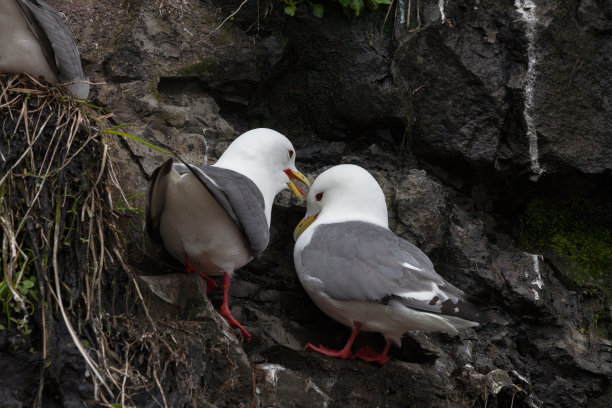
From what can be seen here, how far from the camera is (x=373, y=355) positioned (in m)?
3.97

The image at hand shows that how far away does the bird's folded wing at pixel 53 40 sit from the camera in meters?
3.47

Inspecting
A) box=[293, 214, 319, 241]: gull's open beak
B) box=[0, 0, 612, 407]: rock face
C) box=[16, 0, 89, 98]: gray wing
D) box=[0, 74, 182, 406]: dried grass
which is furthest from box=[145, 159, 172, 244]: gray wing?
box=[293, 214, 319, 241]: gull's open beak

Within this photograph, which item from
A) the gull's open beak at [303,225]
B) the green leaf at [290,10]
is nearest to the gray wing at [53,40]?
the gull's open beak at [303,225]

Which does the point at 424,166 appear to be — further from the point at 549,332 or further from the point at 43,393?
the point at 43,393

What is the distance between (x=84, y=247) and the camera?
3.05m

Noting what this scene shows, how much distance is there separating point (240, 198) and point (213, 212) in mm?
150

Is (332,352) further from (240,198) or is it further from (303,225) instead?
(240,198)

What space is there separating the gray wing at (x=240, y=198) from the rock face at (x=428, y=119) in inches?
27.8

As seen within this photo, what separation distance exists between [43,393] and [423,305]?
178 centimetres

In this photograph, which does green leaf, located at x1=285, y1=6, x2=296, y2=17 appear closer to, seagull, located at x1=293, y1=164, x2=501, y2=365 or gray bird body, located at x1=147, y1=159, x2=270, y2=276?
seagull, located at x1=293, y1=164, x2=501, y2=365

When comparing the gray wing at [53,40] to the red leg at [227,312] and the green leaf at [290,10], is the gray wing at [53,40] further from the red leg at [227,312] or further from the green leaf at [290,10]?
the green leaf at [290,10]

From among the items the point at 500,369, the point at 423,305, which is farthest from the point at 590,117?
the point at 423,305

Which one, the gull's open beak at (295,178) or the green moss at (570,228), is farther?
the green moss at (570,228)

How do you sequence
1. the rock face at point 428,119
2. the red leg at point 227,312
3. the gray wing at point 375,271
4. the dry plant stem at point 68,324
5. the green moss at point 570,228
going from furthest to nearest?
the green moss at point 570,228 < the rock face at point 428,119 < the red leg at point 227,312 < the gray wing at point 375,271 < the dry plant stem at point 68,324
